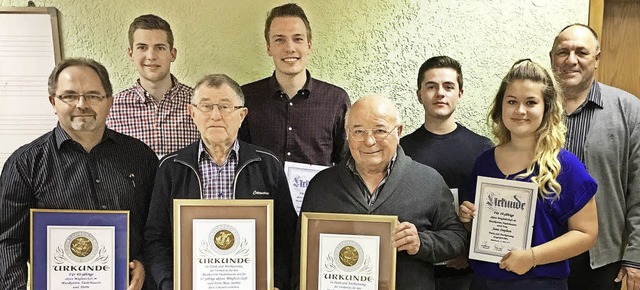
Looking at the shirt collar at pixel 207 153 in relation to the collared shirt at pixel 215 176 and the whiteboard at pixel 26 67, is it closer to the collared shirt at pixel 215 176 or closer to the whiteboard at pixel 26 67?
the collared shirt at pixel 215 176

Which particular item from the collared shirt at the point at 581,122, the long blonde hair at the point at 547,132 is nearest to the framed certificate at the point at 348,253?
the long blonde hair at the point at 547,132

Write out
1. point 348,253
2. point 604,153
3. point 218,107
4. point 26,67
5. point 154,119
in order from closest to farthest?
point 348,253, point 218,107, point 604,153, point 154,119, point 26,67

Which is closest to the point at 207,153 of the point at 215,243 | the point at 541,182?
the point at 215,243

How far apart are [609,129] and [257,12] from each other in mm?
1807

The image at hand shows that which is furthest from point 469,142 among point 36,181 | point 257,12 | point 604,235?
point 36,181

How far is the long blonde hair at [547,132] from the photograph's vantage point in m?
1.89

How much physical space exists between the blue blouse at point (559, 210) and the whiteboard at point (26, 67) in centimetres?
229

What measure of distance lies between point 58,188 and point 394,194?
4.18 feet

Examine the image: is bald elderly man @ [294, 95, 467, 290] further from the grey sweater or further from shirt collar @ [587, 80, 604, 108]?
shirt collar @ [587, 80, 604, 108]

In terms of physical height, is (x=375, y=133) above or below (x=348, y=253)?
above

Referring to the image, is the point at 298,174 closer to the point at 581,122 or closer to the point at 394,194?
the point at 394,194

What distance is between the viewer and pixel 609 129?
2.26 m

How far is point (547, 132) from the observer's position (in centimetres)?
194

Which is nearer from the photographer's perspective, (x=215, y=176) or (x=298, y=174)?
(x=215, y=176)
